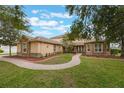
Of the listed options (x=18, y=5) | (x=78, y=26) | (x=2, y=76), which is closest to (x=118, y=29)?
(x=78, y=26)

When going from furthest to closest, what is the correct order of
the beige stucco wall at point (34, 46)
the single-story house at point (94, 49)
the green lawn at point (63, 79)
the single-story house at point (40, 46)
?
the single-story house at point (94, 49) → the beige stucco wall at point (34, 46) → the single-story house at point (40, 46) → the green lawn at point (63, 79)

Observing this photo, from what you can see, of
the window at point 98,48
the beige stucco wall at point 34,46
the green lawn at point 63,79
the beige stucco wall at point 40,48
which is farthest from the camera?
the window at point 98,48

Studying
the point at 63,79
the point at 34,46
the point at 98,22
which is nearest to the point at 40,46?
the point at 34,46

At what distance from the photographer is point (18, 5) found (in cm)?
508

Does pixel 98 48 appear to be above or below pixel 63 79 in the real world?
above

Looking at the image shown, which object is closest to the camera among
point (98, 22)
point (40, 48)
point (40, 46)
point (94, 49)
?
point (98, 22)

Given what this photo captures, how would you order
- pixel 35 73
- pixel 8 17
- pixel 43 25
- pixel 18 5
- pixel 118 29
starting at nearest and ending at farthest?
pixel 118 29, pixel 18 5, pixel 8 17, pixel 35 73, pixel 43 25

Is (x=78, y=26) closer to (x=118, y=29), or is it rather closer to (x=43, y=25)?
(x=118, y=29)

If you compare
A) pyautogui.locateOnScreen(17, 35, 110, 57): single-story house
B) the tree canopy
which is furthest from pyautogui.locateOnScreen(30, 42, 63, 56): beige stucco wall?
the tree canopy

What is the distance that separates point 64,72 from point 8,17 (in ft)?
9.53

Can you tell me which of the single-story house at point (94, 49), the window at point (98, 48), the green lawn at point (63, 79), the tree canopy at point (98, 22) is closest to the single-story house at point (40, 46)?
the single-story house at point (94, 49)

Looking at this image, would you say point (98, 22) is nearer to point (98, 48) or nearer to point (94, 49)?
point (98, 48)

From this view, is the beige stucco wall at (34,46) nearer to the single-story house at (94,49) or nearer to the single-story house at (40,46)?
the single-story house at (40,46)
